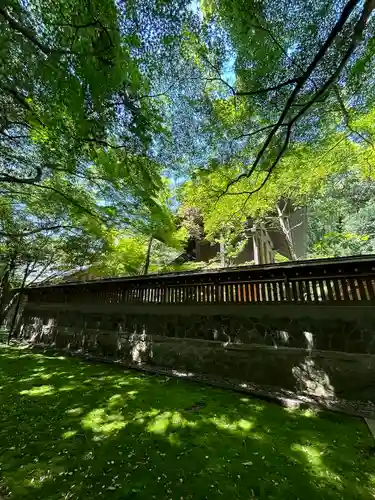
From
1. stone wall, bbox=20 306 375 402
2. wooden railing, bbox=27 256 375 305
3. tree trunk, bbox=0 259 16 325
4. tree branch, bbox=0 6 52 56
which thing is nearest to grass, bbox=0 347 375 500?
stone wall, bbox=20 306 375 402

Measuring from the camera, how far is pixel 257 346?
441 centimetres

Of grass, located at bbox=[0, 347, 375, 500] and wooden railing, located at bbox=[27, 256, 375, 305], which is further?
wooden railing, located at bbox=[27, 256, 375, 305]

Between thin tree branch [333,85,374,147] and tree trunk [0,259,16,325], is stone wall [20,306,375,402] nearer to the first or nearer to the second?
thin tree branch [333,85,374,147]

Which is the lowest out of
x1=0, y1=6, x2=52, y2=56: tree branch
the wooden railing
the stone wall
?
the stone wall

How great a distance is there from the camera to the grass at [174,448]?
191cm

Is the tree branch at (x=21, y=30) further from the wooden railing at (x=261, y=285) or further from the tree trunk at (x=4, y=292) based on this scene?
the tree trunk at (x=4, y=292)

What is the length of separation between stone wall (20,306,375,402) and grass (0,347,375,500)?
1.95 feet

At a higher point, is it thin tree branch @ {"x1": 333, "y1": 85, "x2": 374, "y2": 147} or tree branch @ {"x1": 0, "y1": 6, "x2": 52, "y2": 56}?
thin tree branch @ {"x1": 333, "y1": 85, "x2": 374, "y2": 147}

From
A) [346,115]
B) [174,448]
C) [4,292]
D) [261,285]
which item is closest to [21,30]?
[174,448]

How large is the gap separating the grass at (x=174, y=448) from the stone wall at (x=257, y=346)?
23.4 inches

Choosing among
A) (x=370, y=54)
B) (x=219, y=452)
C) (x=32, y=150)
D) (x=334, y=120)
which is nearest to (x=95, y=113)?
(x=32, y=150)

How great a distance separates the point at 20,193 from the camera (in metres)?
6.80

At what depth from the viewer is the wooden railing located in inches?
152

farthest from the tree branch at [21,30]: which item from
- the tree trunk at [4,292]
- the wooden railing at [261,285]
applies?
the tree trunk at [4,292]
